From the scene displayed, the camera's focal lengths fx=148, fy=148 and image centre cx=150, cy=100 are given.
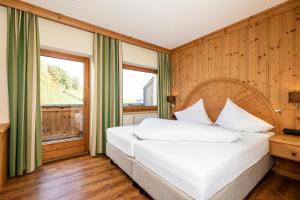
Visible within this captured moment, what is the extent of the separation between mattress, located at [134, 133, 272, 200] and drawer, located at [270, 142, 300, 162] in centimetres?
21

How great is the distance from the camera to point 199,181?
1.16 metres

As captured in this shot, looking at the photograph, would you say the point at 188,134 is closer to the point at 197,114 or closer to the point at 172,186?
the point at 172,186

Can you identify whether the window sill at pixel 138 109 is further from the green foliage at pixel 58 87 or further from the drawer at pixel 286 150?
the drawer at pixel 286 150

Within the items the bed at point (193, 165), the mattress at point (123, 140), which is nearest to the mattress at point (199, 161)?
the bed at point (193, 165)

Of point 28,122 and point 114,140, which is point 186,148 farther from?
point 28,122

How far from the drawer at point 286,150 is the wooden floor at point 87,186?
18.4 inches

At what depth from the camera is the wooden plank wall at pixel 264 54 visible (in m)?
2.36

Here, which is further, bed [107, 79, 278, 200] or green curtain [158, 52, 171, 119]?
green curtain [158, 52, 171, 119]

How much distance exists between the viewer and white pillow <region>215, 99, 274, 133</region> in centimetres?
244

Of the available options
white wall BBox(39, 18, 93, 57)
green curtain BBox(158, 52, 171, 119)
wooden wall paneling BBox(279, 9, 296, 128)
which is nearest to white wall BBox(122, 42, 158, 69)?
green curtain BBox(158, 52, 171, 119)

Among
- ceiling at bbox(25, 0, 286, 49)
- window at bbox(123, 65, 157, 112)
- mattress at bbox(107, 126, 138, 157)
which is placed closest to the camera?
mattress at bbox(107, 126, 138, 157)

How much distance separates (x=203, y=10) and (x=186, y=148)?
2.33 m

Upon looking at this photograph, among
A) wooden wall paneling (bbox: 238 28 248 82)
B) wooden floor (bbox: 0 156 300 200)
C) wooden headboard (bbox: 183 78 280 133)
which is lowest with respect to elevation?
wooden floor (bbox: 0 156 300 200)

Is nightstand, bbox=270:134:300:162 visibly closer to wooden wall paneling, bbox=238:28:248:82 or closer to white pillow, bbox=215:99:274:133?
white pillow, bbox=215:99:274:133
